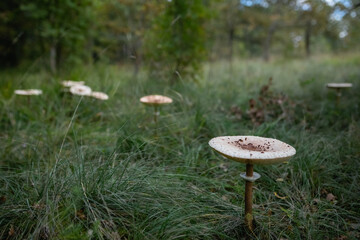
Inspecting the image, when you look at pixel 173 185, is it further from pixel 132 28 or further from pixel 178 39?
pixel 132 28

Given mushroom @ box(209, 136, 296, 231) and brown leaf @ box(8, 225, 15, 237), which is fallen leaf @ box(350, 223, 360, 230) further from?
brown leaf @ box(8, 225, 15, 237)

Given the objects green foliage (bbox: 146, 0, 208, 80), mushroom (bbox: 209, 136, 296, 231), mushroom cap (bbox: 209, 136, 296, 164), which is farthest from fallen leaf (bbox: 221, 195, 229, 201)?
green foliage (bbox: 146, 0, 208, 80)

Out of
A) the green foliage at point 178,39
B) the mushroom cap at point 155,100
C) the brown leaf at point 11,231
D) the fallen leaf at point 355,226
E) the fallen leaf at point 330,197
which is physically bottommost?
the fallen leaf at point 355,226

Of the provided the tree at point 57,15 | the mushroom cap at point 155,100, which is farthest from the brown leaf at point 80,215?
the tree at point 57,15

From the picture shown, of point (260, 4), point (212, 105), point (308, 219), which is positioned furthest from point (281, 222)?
point (260, 4)

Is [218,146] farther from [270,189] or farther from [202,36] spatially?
[202,36]

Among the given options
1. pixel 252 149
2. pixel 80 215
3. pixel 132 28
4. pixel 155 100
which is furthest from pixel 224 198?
pixel 132 28

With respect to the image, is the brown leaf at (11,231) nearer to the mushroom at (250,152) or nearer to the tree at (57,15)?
the mushroom at (250,152)
